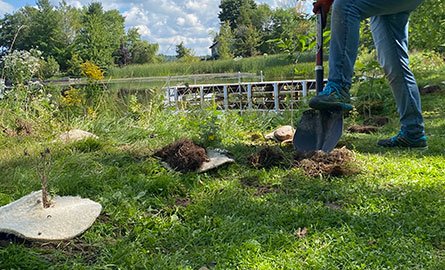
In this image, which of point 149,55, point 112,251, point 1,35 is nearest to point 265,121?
point 112,251

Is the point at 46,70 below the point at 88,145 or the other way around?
the other way around

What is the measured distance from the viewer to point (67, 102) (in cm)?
477

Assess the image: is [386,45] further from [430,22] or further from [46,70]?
[46,70]

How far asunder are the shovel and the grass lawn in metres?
0.18

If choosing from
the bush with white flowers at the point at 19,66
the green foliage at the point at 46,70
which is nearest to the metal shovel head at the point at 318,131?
the bush with white flowers at the point at 19,66

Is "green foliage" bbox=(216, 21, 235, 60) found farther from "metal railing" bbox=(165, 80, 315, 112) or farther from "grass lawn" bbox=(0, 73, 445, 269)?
"grass lawn" bbox=(0, 73, 445, 269)

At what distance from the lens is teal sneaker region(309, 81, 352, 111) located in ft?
6.41

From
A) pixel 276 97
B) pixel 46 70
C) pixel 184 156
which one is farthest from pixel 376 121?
pixel 46 70

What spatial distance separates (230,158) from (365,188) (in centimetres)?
74

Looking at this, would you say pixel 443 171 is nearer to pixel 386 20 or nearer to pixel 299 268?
pixel 386 20

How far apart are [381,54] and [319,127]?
0.63 metres

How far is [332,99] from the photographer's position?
196cm

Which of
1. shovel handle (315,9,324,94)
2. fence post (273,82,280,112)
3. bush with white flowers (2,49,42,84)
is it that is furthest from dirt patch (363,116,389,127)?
fence post (273,82,280,112)

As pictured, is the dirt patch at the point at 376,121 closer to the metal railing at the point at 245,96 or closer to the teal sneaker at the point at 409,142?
the metal railing at the point at 245,96
